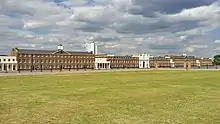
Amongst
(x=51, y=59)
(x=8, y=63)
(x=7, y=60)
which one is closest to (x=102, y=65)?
(x=51, y=59)

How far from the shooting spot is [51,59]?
159750mm

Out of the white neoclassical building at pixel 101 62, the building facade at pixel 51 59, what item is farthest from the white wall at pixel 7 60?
the white neoclassical building at pixel 101 62

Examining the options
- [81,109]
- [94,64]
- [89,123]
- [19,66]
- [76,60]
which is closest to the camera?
[89,123]

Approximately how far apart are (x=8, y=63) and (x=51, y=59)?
24.5m

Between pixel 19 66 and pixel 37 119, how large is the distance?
453ft

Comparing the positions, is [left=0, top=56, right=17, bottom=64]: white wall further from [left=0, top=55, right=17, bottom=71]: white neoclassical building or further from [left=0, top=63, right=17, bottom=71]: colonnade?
[left=0, top=63, right=17, bottom=71]: colonnade

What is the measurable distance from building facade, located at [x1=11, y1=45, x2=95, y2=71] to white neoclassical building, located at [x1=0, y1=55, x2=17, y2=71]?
1985 millimetres

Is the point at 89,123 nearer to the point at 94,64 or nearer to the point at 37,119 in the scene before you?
the point at 37,119

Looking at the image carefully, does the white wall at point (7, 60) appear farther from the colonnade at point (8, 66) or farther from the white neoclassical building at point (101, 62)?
the white neoclassical building at point (101, 62)

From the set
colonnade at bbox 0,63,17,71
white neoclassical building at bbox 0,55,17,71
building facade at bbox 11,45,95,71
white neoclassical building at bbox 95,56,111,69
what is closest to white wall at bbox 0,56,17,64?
white neoclassical building at bbox 0,55,17,71

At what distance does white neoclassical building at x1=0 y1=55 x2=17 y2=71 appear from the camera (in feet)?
467

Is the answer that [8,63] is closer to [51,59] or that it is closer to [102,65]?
[51,59]

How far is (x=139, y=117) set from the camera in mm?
13531

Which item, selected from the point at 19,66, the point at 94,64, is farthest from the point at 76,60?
the point at 19,66
